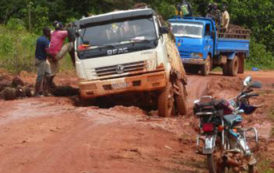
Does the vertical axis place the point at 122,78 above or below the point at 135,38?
below

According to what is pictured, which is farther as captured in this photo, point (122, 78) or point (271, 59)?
point (271, 59)

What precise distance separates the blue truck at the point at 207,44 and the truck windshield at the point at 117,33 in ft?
31.2

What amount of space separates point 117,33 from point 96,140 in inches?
159

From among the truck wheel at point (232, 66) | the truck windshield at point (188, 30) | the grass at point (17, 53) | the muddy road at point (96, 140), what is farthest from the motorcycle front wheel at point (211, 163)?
the truck wheel at point (232, 66)

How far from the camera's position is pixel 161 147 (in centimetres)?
849

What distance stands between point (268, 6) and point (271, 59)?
12.0 ft

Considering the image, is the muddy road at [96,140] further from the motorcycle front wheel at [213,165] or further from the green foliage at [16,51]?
the green foliage at [16,51]

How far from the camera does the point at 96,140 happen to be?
8.54m

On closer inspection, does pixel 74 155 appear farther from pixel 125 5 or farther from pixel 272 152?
pixel 125 5

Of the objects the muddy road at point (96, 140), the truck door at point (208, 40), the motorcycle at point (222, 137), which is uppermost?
the motorcycle at point (222, 137)

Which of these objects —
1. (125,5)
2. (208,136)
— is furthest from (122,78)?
(125,5)

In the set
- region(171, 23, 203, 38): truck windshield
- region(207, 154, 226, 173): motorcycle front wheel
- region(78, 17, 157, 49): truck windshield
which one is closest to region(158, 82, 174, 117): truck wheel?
region(78, 17, 157, 49): truck windshield

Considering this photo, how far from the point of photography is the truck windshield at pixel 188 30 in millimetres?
21797

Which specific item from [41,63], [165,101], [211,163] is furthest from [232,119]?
[41,63]
